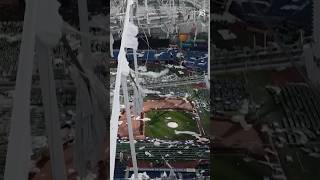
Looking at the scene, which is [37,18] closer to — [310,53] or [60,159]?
[60,159]

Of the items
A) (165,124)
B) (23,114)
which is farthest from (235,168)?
(165,124)

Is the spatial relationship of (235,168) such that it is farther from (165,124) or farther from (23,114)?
(165,124)

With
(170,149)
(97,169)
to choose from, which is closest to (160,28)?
(170,149)

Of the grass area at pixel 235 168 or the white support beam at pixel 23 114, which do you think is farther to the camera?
the grass area at pixel 235 168

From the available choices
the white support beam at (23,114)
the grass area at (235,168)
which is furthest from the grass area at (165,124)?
the white support beam at (23,114)

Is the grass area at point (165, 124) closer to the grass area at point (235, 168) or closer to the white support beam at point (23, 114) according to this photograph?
the grass area at point (235, 168)
